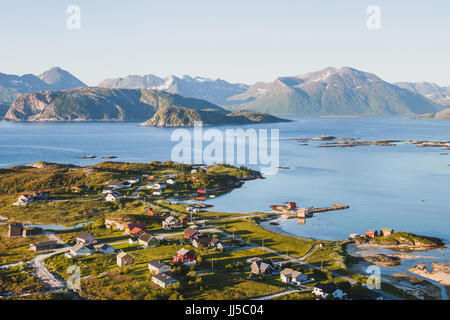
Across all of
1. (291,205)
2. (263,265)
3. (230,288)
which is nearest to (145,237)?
(263,265)

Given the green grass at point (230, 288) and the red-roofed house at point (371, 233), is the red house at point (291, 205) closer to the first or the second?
the red-roofed house at point (371, 233)

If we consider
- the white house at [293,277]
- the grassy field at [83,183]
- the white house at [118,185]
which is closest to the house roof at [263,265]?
the white house at [293,277]

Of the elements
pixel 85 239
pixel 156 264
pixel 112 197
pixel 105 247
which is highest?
pixel 112 197

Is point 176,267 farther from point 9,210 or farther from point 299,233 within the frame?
point 9,210

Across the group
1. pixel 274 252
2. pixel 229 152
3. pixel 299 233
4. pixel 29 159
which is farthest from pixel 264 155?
pixel 274 252

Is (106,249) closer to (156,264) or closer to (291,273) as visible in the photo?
(156,264)
